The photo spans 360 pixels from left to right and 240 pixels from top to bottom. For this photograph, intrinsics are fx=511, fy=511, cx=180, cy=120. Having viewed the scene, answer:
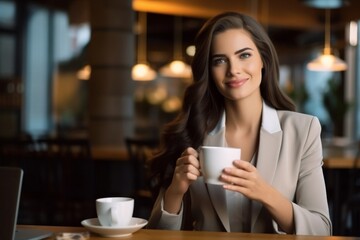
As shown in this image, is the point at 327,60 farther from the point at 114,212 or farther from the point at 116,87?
the point at 114,212

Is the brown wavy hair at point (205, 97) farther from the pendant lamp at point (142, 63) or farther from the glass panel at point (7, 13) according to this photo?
the glass panel at point (7, 13)

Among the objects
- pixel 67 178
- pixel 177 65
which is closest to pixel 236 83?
pixel 67 178

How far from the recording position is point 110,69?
475 centimetres

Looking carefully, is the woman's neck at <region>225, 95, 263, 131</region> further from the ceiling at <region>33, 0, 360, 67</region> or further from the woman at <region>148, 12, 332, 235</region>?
the ceiling at <region>33, 0, 360, 67</region>

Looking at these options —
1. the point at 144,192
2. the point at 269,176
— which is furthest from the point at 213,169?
the point at 144,192

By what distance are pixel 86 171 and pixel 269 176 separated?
2.97 meters

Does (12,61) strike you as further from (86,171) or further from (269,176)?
(269,176)

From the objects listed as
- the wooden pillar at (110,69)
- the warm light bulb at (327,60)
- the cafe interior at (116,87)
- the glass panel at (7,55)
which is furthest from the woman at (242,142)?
the glass panel at (7,55)

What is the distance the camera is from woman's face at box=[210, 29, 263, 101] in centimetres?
145

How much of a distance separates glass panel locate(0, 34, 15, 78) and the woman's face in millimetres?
7744

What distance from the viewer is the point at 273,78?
1599mm

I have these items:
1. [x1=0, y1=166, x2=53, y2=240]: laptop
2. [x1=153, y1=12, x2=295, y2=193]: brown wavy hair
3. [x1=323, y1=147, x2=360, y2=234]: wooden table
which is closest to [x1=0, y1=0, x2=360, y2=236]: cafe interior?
[x1=323, y1=147, x2=360, y2=234]: wooden table

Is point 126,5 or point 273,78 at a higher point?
point 126,5

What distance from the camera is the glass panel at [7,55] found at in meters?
8.66
